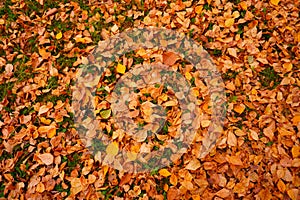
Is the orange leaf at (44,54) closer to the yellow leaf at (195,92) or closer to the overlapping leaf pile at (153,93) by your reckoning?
the overlapping leaf pile at (153,93)

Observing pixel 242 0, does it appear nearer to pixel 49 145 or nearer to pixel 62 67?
pixel 62 67

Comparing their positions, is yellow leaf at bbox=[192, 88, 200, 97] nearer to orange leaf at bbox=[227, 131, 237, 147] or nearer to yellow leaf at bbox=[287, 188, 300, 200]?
orange leaf at bbox=[227, 131, 237, 147]

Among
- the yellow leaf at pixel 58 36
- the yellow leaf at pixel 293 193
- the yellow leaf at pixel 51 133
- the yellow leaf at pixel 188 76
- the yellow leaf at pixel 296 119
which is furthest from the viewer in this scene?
the yellow leaf at pixel 58 36

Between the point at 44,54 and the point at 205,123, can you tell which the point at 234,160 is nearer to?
the point at 205,123

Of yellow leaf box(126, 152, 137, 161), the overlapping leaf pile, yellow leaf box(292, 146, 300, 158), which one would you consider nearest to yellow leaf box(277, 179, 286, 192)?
the overlapping leaf pile

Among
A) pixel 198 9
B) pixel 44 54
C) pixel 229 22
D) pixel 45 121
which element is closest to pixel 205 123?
pixel 229 22

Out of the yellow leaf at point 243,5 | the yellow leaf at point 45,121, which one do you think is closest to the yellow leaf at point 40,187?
the yellow leaf at point 45,121
